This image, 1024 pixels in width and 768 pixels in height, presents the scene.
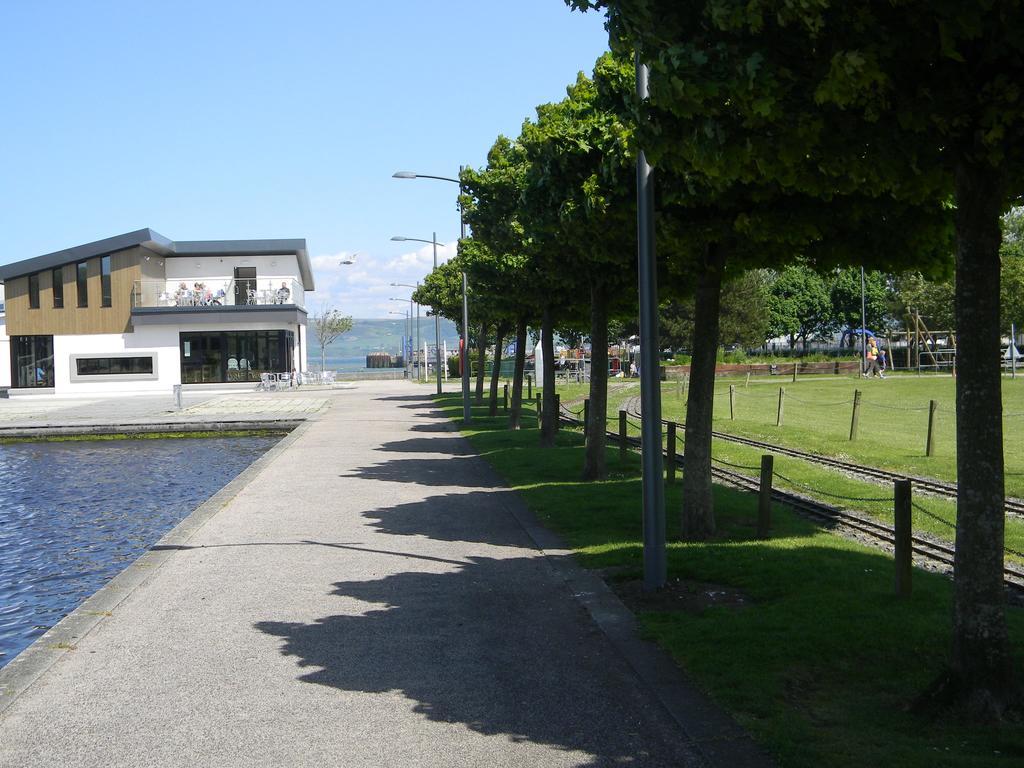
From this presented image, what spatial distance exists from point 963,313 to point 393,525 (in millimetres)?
8362

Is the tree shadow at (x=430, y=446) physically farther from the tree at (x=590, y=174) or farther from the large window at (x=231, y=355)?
the large window at (x=231, y=355)

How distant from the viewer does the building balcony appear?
54656 mm

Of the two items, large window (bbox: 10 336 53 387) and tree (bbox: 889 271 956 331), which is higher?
tree (bbox: 889 271 956 331)

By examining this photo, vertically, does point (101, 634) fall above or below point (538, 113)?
below

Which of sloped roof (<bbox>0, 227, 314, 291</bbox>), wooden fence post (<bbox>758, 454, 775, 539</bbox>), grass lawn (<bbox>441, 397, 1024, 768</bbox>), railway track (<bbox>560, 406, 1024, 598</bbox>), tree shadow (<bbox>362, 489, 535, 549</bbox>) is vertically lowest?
tree shadow (<bbox>362, 489, 535, 549</bbox>)

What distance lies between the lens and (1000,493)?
559 centimetres

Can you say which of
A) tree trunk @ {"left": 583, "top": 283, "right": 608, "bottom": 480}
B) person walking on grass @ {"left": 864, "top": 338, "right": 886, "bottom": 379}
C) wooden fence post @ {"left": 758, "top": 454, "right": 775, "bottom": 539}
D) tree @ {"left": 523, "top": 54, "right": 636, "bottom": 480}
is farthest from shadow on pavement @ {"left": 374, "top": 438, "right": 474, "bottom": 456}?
person walking on grass @ {"left": 864, "top": 338, "right": 886, "bottom": 379}

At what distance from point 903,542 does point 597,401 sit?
8.31 m

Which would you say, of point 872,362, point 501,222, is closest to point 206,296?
point 872,362

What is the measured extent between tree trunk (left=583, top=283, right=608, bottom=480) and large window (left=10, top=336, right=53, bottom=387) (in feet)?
151

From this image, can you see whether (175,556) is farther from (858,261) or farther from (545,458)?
(545,458)

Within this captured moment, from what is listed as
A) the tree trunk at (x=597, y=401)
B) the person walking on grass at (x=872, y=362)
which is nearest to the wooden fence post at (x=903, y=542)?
the tree trunk at (x=597, y=401)

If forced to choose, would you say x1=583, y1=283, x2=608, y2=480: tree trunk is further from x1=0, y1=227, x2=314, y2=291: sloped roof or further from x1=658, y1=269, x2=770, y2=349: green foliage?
x1=658, y1=269, x2=770, y2=349: green foliage

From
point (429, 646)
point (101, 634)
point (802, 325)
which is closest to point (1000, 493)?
point (429, 646)
